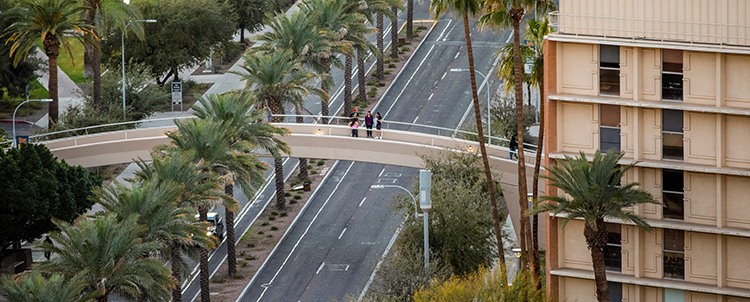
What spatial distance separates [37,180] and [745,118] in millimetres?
33597

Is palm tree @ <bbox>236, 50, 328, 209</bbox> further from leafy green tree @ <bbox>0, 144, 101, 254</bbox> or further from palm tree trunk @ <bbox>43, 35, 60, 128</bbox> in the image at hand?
palm tree trunk @ <bbox>43, 35, 60, 128</bbox>

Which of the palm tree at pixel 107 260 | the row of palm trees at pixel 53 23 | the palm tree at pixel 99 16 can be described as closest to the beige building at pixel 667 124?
the palm tree at pixel 107 260

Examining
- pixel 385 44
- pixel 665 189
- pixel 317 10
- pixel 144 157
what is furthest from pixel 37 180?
pixel 385 44

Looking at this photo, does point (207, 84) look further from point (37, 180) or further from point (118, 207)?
point (118, 207)

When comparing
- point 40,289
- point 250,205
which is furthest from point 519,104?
point 250,205

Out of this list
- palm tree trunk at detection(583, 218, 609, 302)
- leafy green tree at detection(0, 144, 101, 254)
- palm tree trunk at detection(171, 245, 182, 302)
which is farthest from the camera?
leafy green tree at detection(0, 144, 101, 254)

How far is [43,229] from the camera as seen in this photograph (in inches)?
1980

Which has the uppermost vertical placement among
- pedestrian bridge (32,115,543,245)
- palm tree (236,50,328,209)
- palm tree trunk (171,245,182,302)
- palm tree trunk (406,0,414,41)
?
palm tree trunk (406,0,414,41)

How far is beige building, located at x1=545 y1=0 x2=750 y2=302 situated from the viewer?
31984 mm

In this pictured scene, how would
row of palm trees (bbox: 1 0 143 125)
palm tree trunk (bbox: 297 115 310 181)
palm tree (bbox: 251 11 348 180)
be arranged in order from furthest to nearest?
palm tree trunk (bbox: 297 115 310 181) → palm tree (bbox: 251 11 348 180) → row of palm trees (bbox: 1 0 143 125)

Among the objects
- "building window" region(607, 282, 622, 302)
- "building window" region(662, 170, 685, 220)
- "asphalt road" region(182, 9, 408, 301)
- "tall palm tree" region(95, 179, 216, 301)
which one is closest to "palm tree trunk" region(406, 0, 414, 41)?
"asphalt road" region(182, 9, 408, 301)

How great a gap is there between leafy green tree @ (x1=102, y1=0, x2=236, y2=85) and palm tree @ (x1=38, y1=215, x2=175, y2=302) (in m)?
41.4

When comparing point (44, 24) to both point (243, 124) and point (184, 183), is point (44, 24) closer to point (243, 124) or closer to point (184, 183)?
point (243, 124)

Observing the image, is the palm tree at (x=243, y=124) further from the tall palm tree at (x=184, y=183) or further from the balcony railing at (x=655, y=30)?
the balcony railing at (x=655, y=30)
